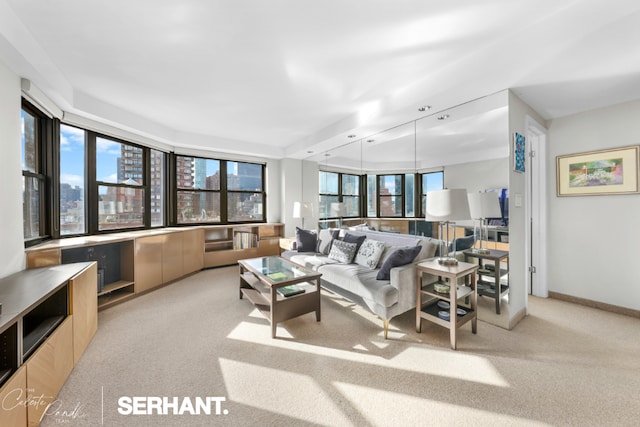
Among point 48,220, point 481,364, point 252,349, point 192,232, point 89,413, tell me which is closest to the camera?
point 89,413

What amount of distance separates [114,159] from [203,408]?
12.3 ft

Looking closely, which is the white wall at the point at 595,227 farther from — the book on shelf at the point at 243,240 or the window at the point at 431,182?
the book on shelf at the point at 243,240

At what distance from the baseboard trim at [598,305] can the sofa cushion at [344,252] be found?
2636 millimetres

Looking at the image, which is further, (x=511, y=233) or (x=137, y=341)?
(x=511, y=233)

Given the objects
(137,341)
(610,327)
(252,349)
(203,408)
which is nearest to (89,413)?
(203,408)

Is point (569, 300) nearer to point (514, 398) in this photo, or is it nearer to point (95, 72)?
point (514, 398)

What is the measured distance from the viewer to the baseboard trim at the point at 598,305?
2656 millimetres

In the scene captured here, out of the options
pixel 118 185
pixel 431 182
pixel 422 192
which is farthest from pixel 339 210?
pixel 118 185

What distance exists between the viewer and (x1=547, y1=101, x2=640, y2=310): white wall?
2.65 meters

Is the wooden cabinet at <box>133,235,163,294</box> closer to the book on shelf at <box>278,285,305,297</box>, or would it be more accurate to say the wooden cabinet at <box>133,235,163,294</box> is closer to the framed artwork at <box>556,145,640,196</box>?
the book on shelf at <box>278,285,305,297</box>

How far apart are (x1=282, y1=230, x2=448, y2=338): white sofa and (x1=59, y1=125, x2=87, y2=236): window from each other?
9.69ft

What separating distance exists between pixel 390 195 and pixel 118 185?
408cm

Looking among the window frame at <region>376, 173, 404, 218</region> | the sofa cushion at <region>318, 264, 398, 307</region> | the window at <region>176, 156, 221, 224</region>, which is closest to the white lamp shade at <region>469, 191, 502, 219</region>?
the window frame at <region>376, 173, 404, 218</region>

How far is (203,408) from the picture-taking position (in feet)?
4.92
